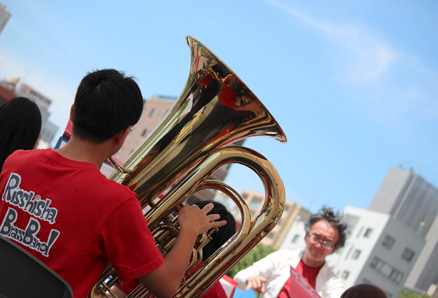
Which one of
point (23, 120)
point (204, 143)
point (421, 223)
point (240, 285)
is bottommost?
point (240, 285)

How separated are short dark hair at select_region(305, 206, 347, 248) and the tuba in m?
2.00

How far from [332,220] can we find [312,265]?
1.43ft

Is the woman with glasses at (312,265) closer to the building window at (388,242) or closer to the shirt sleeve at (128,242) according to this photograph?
the shirt sleeve at (128,242)

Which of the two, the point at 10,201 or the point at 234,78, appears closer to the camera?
the point at 10,201

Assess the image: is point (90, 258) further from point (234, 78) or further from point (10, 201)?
point (234, 78)

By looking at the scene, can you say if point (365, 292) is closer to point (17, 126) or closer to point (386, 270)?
point (17, 126)

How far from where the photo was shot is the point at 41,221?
4.80 feet

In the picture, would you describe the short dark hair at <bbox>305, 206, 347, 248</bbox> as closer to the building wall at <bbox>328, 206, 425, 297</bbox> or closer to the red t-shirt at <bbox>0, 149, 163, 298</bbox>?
the red t-shirt at <bbox>0, 149, 163, 298</bbox>

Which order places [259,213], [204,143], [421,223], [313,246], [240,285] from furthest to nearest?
[421,223], [313,246], [240,285], [259,213], [204,143]

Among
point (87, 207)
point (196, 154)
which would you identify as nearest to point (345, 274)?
point (196, 154)

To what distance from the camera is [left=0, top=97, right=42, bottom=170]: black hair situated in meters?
2.71

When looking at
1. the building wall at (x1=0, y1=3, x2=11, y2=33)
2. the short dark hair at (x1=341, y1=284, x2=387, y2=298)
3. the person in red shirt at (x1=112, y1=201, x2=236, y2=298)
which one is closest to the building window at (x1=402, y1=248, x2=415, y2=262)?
the short dark hair at (x1=341, y1=284, x2=387, y2=298)

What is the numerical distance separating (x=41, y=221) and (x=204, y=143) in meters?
0.75

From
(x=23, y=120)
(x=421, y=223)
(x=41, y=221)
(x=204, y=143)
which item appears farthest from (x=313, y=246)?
(x=421, y=223)
